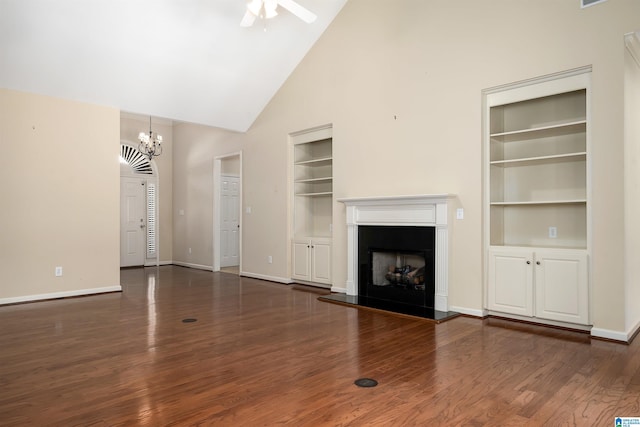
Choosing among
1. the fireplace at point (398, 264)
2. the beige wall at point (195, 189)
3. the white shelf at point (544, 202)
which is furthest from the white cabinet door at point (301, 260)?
the white shelf at point (544, 202)

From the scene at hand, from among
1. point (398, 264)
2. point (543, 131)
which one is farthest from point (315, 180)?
point (543, 131)

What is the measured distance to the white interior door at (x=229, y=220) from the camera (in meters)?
9.17

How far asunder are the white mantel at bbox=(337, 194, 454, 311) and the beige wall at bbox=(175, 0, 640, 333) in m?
0.13

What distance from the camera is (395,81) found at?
5.41 metres

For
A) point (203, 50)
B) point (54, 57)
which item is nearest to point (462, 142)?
point (203, 50)

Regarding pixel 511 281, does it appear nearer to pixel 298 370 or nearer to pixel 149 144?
pixel 298 370

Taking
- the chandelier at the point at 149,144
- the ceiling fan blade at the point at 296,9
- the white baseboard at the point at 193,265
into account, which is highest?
the ceiling fan blade at the point at 296,9

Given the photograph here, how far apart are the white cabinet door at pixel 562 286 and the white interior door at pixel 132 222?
823 cm

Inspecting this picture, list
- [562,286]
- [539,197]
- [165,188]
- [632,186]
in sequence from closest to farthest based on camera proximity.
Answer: [632,186] < [562,286] < [539,197] < [165,188]

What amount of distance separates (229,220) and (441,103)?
5.76 metres

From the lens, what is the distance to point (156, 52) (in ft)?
18.4

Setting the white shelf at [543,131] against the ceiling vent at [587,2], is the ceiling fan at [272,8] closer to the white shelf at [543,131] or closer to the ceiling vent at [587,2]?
the white shelf at [543,131]

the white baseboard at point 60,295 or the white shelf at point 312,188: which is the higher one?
the white shelf at point 312,188

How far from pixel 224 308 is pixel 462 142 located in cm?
344
